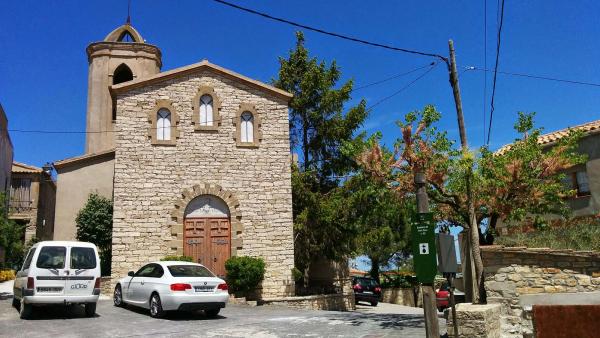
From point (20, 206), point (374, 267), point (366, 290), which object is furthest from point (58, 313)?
point (374, 267)

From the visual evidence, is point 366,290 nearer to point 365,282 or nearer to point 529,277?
point 365,282

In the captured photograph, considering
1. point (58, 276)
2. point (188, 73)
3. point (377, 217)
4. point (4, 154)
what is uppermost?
point (188, 73)

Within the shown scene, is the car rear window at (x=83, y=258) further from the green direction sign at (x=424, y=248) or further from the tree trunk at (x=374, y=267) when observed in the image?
the tree trunk at (x=374, y=267)

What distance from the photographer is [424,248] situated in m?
8.30

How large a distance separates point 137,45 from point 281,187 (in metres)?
16.3

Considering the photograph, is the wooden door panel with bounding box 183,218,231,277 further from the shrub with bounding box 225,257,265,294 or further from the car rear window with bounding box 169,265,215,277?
the car rear window with bounding box 169,265,215,277

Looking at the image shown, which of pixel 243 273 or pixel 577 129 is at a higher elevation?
pixel 577 129

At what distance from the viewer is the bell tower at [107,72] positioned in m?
29.8

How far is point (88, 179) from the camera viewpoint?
23734 mm

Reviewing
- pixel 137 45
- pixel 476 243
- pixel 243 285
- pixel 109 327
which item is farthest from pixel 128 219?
pixel 137 45

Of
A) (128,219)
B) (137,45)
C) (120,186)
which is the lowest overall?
(128,219)

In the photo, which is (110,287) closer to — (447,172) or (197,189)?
(197,189)

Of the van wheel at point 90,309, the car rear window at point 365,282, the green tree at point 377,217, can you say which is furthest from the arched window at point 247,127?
the car rear window at point 365,282

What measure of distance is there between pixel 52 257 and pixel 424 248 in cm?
883
